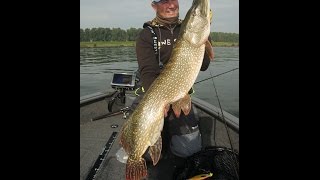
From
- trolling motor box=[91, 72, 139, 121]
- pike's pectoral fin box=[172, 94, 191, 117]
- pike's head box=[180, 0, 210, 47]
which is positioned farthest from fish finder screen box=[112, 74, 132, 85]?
pike's head box=[180, 0, 210, 47]

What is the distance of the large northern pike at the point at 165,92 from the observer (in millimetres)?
2496

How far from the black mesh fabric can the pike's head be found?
121cm

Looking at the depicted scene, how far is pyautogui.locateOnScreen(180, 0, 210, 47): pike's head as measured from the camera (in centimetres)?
246

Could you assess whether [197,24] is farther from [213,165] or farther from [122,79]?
[122,79]

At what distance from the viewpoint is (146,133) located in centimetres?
251

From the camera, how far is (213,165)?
3.00 m

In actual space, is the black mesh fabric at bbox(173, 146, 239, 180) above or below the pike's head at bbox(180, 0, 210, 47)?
below

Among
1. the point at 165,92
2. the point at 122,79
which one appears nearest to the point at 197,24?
the point at 165,92

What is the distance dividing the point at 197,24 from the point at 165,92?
2.09 ft

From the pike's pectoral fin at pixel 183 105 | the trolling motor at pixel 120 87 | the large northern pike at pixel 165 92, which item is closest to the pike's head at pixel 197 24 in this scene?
the large northern pike at pixel 165 92

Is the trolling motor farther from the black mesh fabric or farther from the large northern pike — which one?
the large northern pike
